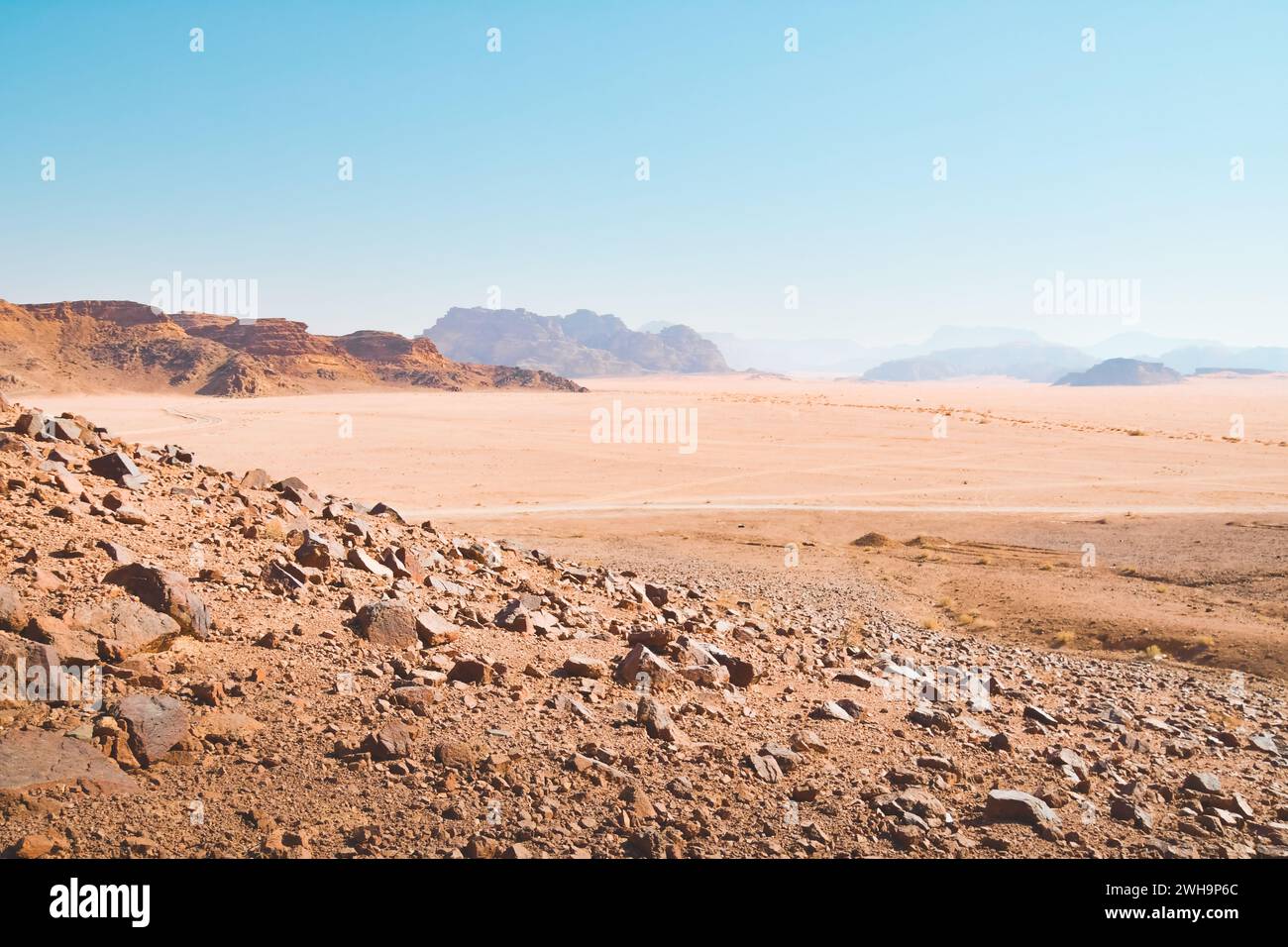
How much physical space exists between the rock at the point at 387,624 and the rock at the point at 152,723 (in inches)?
81.2

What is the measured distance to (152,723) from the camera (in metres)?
5.65

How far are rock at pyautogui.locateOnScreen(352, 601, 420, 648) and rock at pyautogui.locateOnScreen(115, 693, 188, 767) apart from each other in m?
2.06

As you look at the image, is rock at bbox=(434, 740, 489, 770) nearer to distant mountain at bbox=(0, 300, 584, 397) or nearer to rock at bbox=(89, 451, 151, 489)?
rock at bbox=(89, 451, 151, 489)

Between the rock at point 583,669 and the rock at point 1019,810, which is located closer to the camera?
the rock at point 1019,810

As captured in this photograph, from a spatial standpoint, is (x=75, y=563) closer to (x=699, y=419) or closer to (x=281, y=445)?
(x=281, y=445)

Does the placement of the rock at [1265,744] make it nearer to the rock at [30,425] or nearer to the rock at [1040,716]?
the rock at [1040,716]

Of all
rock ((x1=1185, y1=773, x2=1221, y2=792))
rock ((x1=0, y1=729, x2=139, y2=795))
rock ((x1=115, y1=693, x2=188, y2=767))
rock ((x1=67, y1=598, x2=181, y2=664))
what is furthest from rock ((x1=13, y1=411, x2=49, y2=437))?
rock ((x1=1185, y1=773, x2=1221, y2=792))

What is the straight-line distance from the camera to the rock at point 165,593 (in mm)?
7160

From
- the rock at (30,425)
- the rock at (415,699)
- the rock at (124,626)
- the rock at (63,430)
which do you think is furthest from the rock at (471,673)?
the rock at (63,430)

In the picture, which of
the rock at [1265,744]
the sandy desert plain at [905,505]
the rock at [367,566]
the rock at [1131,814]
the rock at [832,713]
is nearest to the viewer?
the rock at [1131,814]

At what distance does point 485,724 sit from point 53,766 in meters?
2.81

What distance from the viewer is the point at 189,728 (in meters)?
5.85
